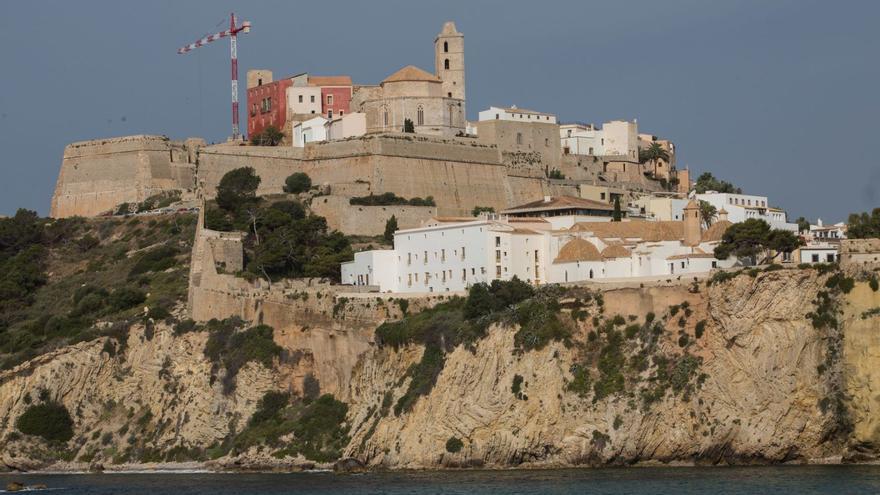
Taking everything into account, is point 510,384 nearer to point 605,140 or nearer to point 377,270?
point 377,270

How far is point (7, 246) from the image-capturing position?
281 feet

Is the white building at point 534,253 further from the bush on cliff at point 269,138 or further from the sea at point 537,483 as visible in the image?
the bush on cliff at point 269,138

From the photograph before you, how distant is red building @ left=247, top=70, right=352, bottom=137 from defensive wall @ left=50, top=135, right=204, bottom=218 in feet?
16.0

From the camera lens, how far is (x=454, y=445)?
59688 millimetres

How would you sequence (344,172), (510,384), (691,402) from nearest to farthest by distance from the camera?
(691,402) < (510,384) < (344,172)

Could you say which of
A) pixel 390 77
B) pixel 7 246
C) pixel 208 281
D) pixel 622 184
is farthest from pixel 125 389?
pixel 622 184

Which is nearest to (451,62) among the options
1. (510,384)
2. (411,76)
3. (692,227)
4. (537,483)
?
(411,76)

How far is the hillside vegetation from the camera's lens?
73312 mm

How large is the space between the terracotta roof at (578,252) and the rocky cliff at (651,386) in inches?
147

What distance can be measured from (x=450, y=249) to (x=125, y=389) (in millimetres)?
13314

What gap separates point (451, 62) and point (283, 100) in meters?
9.00

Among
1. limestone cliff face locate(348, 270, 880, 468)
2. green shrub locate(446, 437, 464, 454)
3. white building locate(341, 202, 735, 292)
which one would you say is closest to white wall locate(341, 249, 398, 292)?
white building locate(341, 202, 735, 292)

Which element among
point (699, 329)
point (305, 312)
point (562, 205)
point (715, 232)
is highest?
point (562, 205)

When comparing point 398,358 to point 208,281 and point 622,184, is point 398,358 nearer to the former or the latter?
point 208,281
